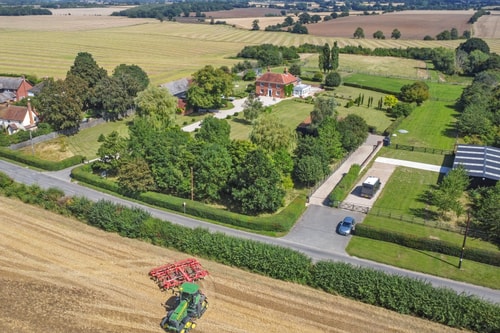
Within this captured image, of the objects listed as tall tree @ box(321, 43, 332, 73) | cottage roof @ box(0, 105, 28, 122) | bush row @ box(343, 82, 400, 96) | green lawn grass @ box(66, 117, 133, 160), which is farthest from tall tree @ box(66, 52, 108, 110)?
tall tree @ box(321, 43, 332, 73)

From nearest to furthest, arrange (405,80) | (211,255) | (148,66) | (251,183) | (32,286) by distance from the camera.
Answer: (32,286) < (211,255) < (251,183) < (405,80) < (148,66)

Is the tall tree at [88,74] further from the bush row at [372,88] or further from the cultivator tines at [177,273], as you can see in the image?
the bush row at [372,88]

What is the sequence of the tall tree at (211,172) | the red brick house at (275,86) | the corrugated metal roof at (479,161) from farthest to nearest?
the red brick house at (275,86), the corrugated metal roof at (479,161), the tall tree at (211,172)

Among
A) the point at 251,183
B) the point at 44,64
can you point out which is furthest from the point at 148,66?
the point at 251,183

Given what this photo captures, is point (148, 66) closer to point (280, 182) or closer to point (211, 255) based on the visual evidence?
point (280, 182)

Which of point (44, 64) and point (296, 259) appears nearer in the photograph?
point (296, 259)

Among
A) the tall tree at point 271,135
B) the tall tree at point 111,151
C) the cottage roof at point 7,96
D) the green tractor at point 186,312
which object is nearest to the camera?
the green tractor at point 186,312

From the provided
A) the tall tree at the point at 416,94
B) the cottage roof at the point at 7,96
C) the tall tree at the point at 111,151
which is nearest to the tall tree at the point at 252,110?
the tall tree at the point at 111,151

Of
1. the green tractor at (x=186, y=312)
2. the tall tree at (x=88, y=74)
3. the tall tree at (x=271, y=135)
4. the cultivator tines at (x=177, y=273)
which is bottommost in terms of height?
the cultivator tines at (x=177, y=273)
